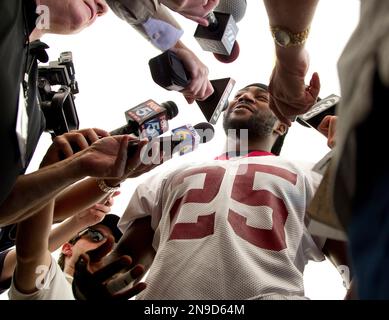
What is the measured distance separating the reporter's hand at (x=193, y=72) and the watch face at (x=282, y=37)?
0.38 m

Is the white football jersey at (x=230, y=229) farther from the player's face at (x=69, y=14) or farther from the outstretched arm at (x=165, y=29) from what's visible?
the player's face at (x=69, y=14)

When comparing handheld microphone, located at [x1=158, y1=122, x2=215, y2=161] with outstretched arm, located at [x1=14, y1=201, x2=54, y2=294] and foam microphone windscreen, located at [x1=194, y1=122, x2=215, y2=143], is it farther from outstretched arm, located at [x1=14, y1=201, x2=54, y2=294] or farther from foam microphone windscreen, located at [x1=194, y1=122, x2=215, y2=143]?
outstretched arm, located at [x1=14, y1=201, x2=54, y2=294]

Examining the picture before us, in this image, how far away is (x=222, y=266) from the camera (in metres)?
1.25

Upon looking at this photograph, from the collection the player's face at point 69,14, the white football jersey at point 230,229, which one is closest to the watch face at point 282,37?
the white football jersey at point 230,229

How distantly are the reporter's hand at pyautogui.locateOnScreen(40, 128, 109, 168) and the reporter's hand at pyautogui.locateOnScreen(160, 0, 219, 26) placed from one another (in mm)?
457

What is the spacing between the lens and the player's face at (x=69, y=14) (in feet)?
5.43

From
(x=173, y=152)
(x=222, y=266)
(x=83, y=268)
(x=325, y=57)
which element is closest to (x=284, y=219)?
(x=222, y=266)

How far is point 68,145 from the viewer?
148cm

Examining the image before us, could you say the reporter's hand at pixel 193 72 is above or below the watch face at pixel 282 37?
below

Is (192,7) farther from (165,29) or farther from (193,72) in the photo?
(193,72)

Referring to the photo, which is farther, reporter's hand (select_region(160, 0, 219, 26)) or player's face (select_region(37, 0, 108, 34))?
player's face (select_region(37, 0, 108, 34))

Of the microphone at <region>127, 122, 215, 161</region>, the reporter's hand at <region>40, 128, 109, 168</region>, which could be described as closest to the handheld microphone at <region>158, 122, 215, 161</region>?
the microphone at <region>127, 122, 215, 161</region>

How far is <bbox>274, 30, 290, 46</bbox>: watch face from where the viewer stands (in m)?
1.26

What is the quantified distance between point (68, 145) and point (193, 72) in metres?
0.47
